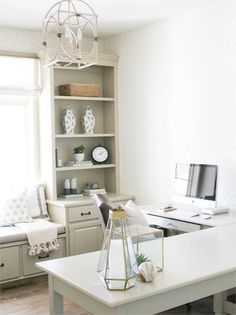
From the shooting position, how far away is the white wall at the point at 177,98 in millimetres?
4070

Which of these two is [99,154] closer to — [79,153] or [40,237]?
[79,153]

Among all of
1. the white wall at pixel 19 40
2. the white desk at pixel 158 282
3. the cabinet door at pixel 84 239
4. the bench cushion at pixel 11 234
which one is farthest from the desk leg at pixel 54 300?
the white wall at pixel 19 40

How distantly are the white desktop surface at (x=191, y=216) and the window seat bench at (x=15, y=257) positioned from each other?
1.19 meters

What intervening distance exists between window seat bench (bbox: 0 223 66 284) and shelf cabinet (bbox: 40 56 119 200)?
2.46 feet

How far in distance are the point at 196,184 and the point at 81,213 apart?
4.43 ft

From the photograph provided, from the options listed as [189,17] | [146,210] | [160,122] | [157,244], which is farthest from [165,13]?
[157,244]

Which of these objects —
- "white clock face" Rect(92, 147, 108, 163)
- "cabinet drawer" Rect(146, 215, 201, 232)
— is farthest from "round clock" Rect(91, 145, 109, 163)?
"cabinet drawer" Rect(146, 215, 201, 232)

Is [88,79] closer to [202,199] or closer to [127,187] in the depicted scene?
[127,187]

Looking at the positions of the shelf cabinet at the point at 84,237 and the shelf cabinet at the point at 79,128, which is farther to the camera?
the shelf cabinet at the point at 79,128

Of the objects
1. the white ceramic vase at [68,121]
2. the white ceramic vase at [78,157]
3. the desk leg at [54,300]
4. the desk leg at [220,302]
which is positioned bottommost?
the desk leg at [220,302]

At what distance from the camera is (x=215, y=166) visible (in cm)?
386

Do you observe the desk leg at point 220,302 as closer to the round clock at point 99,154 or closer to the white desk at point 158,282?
the white desk at point 158,282

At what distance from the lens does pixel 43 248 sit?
4.41 metres

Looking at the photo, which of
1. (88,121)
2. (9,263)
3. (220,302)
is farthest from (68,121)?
(220,302)
